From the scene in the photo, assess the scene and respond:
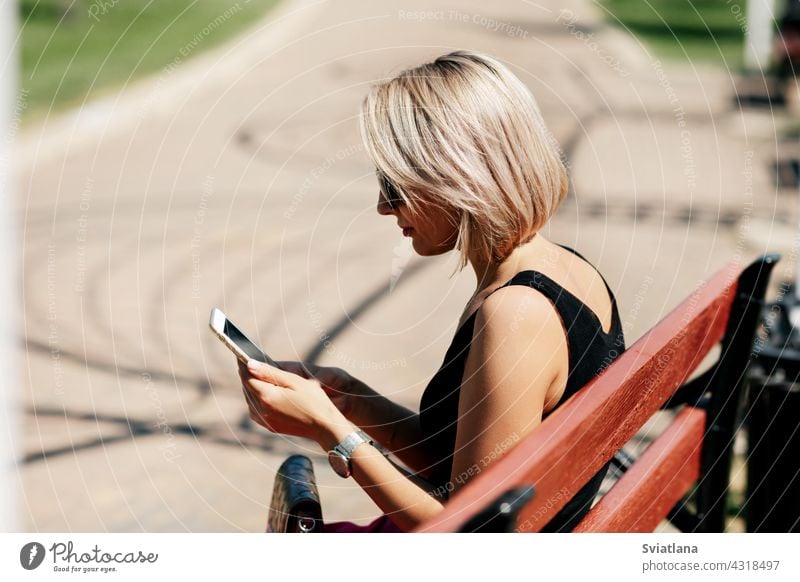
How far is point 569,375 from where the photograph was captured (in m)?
1.82

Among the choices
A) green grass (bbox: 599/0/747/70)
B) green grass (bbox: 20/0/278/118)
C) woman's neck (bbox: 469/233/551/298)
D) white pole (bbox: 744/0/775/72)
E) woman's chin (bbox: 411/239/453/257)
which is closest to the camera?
woman's neck (bbox: 469/233/551/298)

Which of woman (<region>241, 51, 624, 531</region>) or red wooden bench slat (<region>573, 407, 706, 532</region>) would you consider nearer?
woman (<region>241, 51, 624, 531</region>)

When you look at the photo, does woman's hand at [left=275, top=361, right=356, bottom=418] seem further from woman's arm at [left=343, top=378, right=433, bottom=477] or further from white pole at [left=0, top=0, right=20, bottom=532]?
white pole at [left=0, top=0, right=20, bottom=532]

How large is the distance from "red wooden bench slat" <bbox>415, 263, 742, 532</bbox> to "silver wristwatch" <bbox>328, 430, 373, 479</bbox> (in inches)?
12.7

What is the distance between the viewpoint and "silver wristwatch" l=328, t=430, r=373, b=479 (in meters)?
1.81

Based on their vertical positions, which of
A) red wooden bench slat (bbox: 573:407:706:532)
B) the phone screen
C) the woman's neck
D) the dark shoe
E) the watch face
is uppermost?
the woman's neck

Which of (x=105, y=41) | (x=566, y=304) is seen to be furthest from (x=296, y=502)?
(x=105, y=41)

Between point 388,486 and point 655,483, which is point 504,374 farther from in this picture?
point 655,483

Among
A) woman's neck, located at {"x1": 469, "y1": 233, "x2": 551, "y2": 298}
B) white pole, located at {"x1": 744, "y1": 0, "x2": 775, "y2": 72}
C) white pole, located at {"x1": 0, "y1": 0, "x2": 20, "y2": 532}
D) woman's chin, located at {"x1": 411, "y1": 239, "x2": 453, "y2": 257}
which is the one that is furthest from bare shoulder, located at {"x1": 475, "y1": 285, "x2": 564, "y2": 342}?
white pole, located at {"x1": 744, "y1": 0, "x2": 775, "y2": 72}

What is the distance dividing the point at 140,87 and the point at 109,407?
7196 mm
